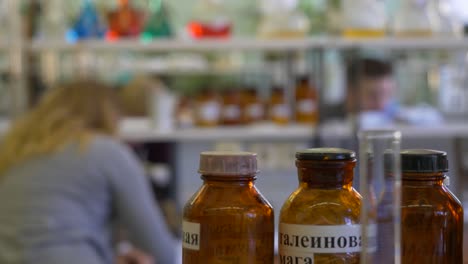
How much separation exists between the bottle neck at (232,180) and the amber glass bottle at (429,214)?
11 cm

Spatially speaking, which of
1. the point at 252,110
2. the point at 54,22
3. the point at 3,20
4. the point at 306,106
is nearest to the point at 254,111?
the point at 252,110

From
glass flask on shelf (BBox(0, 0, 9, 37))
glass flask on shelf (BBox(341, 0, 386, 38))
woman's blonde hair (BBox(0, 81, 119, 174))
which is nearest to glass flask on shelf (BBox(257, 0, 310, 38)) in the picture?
glass flask on shelf (BBox(341, 0, 386, 38))

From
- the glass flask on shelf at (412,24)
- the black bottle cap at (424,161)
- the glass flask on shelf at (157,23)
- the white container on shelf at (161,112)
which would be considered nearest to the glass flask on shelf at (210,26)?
the glass flask on shelf at (157,23)

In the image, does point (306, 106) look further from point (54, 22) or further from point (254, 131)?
point (54, 22)

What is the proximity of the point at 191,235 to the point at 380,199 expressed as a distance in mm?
136

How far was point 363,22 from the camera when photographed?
2.79 m

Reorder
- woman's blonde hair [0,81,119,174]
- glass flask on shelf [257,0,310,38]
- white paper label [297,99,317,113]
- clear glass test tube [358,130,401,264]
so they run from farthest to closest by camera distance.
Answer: white paper label [297,99,317,113], glass flask on shelf [257,0,310,38], woman's blonde hair [0,81,119,174], clear glass test tube [358,130,401,264]

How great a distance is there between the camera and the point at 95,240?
7.00 feet

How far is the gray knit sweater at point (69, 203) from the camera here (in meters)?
2.03

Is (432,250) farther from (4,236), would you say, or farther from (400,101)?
(400,101)

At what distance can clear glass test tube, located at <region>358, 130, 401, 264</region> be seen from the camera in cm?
45

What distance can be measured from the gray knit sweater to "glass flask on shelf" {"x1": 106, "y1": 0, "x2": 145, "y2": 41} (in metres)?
0.98

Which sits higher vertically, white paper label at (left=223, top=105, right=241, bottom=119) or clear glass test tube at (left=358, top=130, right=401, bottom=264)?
white paper label at (left=223, top=105, right=241, bottom=119)

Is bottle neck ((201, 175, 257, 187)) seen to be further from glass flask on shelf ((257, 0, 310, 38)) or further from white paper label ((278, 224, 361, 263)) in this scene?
glass flask on shelf ((257, 0, 310, 38))
